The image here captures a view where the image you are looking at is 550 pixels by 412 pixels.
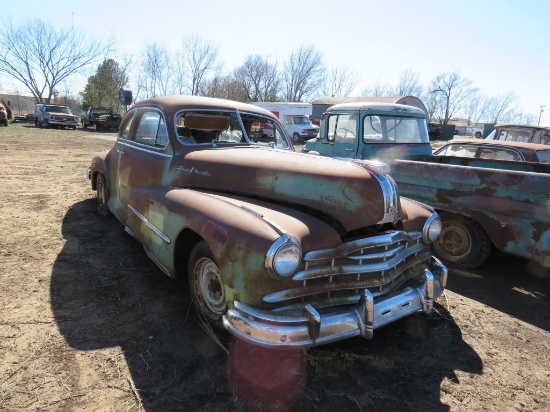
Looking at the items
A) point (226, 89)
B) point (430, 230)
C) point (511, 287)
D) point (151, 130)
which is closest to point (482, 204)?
point (511, 287)

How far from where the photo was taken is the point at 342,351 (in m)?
2.67

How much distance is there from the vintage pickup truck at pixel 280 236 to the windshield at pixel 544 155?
479 centimetres

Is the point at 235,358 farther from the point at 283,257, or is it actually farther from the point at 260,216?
the point at 260,216

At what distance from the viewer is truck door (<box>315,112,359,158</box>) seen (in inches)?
270

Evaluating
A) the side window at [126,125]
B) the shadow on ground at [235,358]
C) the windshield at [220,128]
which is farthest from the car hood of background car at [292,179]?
the side window at [126,125]

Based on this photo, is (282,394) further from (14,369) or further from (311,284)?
(14,369)

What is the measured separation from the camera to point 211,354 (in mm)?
2547

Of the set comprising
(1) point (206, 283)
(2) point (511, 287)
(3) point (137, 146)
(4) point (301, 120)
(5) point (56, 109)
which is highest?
(4) point (301, 120)

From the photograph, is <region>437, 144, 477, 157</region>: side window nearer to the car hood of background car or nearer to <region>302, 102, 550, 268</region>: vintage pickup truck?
<region>302, 102, 550, 268</region>: vintage pickup truck

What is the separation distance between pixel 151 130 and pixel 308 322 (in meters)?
2.98

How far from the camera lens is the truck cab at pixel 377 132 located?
6629 millimetres

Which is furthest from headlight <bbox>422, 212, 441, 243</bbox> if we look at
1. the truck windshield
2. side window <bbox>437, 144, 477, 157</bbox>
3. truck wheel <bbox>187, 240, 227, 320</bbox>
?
side window <bbox>437, 144, 477, 157</bbox>

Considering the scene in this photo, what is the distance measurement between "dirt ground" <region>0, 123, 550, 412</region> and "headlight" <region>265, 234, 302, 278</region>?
76 cm

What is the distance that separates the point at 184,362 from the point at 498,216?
350cm
